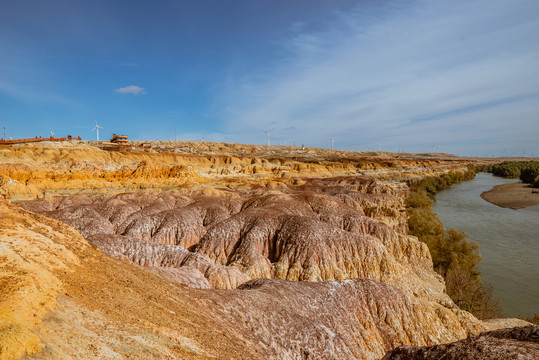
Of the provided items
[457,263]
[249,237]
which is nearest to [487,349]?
[249,237]

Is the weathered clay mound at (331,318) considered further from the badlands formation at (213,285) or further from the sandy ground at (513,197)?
the sandy ground at (513,197)

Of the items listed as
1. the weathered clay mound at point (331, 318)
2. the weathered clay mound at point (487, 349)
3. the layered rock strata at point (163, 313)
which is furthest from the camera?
the weathered clay mound at point (331, 318)

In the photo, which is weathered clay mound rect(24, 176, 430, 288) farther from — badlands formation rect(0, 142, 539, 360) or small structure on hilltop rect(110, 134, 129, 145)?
small structure on hilltop rect(110, 134, 129, 145)

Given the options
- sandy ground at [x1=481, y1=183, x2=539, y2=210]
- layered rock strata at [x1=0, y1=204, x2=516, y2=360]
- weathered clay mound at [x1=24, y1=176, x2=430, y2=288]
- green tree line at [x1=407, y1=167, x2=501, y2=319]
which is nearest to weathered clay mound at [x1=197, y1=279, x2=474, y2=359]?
layered rock strata at [x1=0, y1=204, x2=516, y2=360]

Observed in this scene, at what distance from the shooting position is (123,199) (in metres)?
38.0

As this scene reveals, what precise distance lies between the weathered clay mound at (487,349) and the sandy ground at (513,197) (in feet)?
259

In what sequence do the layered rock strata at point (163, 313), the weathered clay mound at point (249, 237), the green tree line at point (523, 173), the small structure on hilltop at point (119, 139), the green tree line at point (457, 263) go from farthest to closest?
the green tree line at point (523, 173)
the small structure on hilltop at point (119, 139)
the green tree line at point (457, 263)
the weathered clay mound at point (249, 237)
the layered rock strata at point (163, 313)

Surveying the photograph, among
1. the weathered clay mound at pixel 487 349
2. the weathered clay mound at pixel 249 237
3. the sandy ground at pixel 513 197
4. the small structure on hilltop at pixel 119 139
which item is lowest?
the sandy ground at pixel 513 197

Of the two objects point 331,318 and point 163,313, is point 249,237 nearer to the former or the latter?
point 331,318

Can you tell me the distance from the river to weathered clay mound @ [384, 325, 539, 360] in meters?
25.8

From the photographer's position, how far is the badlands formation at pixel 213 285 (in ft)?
18.3

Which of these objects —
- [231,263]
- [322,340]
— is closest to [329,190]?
[231,263]

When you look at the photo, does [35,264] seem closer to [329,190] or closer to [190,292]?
[190,292]


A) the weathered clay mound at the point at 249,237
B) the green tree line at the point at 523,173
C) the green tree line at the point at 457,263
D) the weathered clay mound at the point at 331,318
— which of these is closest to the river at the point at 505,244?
the green tree line at the point at 457,263
